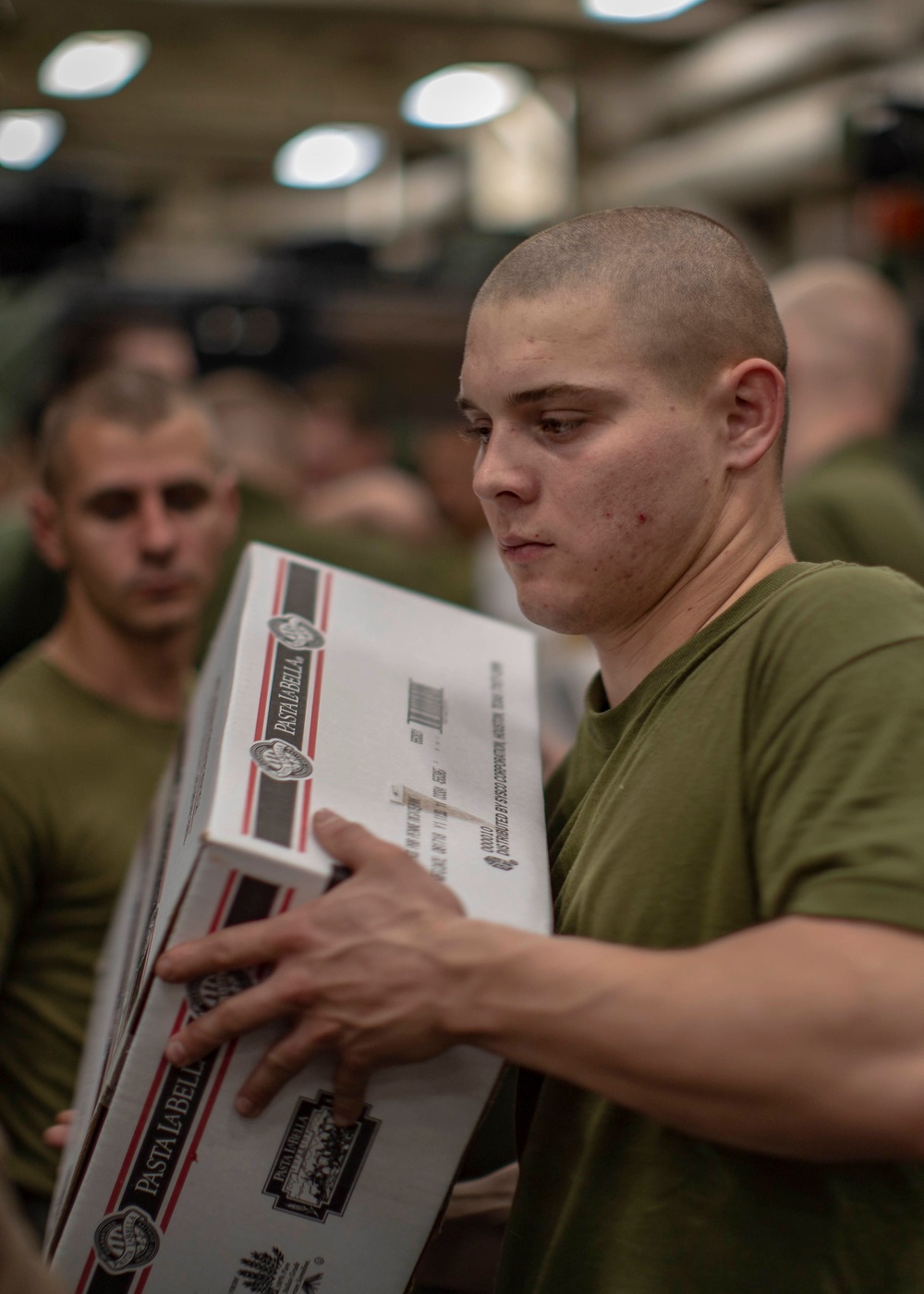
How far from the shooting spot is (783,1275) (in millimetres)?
752

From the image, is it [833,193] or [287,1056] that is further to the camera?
[833,193]

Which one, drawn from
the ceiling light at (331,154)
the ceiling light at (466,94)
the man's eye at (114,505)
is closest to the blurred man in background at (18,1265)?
the man's eye at (114,505)

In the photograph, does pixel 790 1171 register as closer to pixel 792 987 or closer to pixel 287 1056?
pixel 792 987

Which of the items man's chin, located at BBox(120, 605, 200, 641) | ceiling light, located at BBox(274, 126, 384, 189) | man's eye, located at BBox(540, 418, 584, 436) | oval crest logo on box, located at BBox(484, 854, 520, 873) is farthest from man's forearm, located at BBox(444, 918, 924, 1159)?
ceiling light, located at BBox(274, 126, 384, 189)

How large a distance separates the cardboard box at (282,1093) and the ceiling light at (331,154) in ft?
21.7

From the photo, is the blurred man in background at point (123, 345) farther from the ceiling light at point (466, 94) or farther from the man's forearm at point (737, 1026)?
the ceiling light at point (466, 94)

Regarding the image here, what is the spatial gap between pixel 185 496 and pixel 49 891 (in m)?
0.58

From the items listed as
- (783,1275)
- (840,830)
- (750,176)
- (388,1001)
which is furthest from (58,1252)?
(750,176)

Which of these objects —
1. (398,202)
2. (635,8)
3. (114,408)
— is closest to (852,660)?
(114,408)

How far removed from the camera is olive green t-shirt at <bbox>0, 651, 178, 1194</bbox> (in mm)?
1459

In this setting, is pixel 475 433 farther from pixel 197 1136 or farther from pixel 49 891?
pixel 49 891

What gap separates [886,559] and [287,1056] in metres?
1.34

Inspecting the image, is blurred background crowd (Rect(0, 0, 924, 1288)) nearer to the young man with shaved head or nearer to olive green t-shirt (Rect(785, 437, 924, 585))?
olive green t-shirt (Rect(785, 437, 924, 585))

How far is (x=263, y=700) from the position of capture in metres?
0.93
